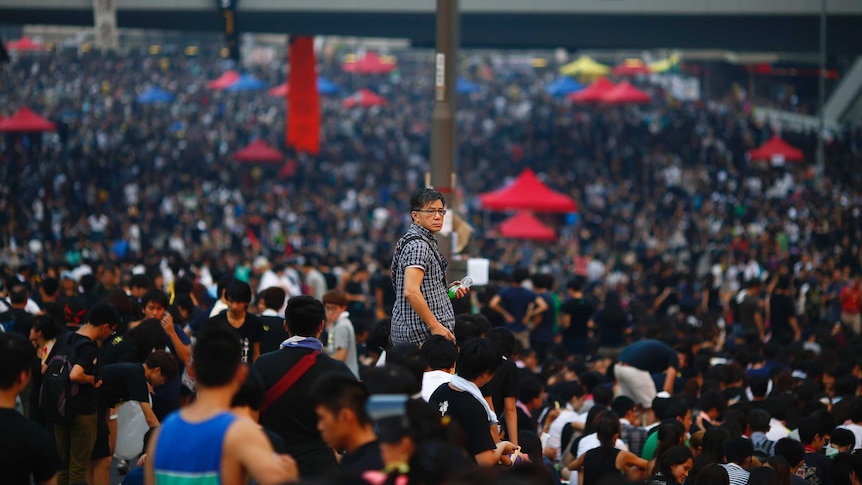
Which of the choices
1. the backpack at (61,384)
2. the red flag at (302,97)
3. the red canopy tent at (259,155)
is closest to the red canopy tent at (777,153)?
the red flag at (302,97)

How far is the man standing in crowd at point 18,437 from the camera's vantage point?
470 cm

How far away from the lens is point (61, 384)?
24.5ft

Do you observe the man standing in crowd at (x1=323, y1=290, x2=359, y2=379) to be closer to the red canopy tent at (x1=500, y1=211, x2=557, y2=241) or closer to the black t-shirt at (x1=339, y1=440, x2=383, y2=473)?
the black t-shirt at (x1=339, y1=440, x2=383, y2=473)

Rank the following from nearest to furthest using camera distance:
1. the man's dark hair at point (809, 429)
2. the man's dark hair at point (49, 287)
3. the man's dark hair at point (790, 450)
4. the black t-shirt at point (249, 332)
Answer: the man's dark hair at point (790, 450) → the black t-shirt at point (249, 332) → the man's dark hair at point (809, 429) → the man's dark hair at point (49, 287)

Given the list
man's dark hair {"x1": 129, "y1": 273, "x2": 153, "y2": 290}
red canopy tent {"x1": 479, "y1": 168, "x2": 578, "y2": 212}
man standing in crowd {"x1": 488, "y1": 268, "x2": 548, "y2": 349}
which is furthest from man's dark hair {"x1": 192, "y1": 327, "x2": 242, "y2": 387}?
red canopy tent {"x1": 479, "y1": 168, "x2": 578, "y2": 212}

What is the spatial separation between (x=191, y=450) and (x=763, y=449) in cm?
550

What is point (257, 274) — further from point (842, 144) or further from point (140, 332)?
point (842, 144)

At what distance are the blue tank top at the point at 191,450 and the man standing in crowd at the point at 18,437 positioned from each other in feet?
2.25

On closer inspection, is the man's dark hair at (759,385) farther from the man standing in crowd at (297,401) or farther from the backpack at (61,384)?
the backpack at (61,384)

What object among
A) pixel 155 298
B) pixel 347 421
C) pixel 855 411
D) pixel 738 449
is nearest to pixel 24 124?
pixel 155 298

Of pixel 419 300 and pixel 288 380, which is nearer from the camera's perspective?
pixel 288 380

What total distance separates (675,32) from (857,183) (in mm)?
7027

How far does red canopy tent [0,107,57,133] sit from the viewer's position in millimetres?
28750

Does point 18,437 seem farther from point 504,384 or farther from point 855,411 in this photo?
point 855,411
